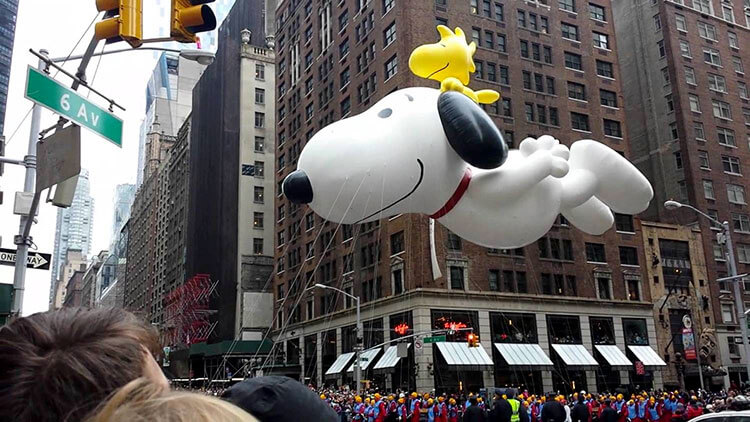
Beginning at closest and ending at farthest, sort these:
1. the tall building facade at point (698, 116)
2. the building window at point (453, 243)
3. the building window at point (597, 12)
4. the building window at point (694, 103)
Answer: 1. the building window at point (453, 243)
2. the building window at point (597, 12)
3. the tall building facade at point (698, 116)
4. the building window at point (694, 103)

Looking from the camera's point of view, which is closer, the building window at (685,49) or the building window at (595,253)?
the building window at (595,253)

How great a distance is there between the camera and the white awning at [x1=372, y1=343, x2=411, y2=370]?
43103 millimetres

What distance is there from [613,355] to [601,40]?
1026 inches

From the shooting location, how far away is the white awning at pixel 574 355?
46.6 m

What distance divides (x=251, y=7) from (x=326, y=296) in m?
49.8

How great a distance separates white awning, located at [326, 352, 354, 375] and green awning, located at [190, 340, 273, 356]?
1346cm

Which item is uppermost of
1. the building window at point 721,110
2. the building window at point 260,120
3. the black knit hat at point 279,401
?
the building window at point 260,120

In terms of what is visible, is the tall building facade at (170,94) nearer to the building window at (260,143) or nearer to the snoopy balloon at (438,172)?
the building window at (260,143)

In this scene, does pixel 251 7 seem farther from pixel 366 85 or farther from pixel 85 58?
pixel 85 58

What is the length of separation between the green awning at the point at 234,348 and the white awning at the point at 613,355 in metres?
30.1

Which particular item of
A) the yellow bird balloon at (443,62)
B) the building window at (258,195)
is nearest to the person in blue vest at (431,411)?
the yellow bird balloon at (443,62)

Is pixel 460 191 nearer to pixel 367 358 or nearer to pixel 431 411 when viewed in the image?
pixel 431 411

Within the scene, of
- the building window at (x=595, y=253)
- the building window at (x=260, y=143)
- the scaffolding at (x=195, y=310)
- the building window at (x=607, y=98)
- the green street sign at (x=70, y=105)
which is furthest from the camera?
the building window at (x=260, y=143)

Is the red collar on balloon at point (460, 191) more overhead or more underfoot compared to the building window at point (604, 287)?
more underfoot
